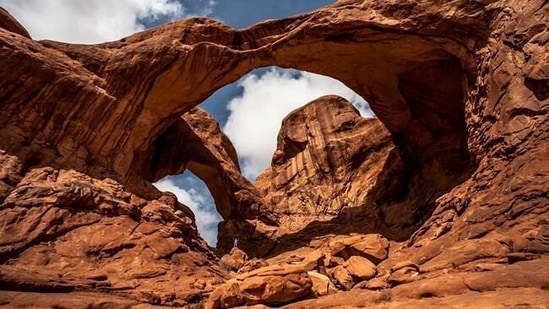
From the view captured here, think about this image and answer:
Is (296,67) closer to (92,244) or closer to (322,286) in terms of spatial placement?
(92,244)

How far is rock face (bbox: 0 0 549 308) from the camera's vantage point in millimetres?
12125

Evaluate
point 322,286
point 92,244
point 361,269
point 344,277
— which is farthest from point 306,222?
point 322,286

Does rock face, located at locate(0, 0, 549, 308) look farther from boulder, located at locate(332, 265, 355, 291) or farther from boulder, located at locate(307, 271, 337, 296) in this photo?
boulder, located at locate(307, 271, 337, 296)

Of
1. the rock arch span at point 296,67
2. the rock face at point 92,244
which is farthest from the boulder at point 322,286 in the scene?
the rock arch span at point 296,67

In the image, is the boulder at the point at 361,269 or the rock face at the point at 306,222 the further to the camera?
the boulder at the point at 361,269

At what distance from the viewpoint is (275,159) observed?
38.5 metres

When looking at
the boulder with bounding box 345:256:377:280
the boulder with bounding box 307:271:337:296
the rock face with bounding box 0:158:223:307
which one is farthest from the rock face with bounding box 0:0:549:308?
the boulder with bounding box 307:271:337:296

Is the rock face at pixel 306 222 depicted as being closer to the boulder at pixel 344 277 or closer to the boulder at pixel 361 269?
the boulder at pixel 344 277

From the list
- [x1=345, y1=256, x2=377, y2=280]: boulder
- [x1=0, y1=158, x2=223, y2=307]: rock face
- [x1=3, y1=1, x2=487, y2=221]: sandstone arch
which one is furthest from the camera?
[x1=3, y1=1, x2=487, y2=221]: sandstone arch

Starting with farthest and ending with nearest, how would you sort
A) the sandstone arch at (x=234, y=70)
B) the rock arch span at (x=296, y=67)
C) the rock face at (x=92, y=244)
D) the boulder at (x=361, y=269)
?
1. the sandstone arch at (x=234, y=70)
2. the rock arch span at (x=296, y=67)
3. the boulder at (x=361, y=269)
4. the rock face at (x=92, y=244)

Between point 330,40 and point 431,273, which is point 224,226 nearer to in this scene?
point 330,40

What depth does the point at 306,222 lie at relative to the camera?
30609 millimetres

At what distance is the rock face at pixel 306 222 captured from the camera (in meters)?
12.1

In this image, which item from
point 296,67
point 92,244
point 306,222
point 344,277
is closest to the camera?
point 344,277
